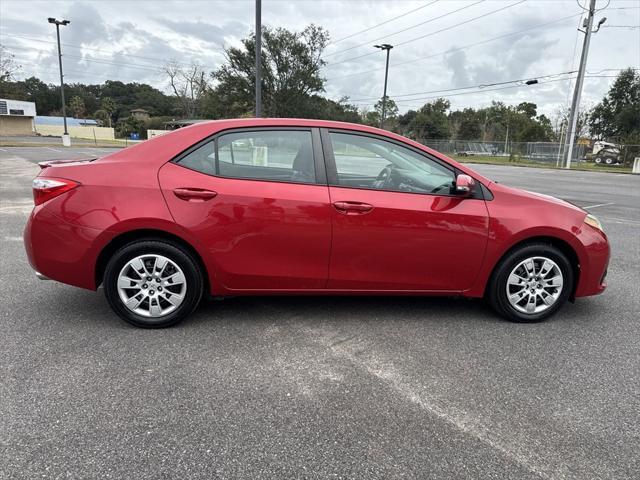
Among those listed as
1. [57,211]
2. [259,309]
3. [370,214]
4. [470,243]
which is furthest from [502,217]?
[57,211]

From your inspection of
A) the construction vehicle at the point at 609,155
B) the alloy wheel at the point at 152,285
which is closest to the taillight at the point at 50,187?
the alloy wheel at the point at 152,285

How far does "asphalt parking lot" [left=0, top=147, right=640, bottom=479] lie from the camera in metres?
2.24

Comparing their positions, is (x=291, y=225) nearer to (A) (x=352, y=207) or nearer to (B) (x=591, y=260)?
(A) (x=352, y=207)

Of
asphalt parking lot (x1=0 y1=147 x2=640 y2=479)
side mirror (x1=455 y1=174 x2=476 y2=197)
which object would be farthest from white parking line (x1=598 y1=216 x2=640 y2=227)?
side mirror (x1=455 y1=174 x2=476 y2=197)

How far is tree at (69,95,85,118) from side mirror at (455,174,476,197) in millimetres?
108505

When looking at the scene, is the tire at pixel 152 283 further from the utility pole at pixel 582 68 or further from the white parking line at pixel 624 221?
the utility pole at pixel 582 68

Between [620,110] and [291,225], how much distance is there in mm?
69118

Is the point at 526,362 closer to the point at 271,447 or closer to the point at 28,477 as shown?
the point at 271,447

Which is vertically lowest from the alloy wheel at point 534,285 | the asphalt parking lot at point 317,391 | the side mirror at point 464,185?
the asphalt parking lot at point 317,391

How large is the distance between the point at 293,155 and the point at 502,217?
5.70 feet

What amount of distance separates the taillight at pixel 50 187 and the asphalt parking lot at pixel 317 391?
3.31 feet

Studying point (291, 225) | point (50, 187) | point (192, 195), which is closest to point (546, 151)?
point (291, 225)

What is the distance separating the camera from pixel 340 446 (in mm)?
2346

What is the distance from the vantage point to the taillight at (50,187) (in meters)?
3.46
